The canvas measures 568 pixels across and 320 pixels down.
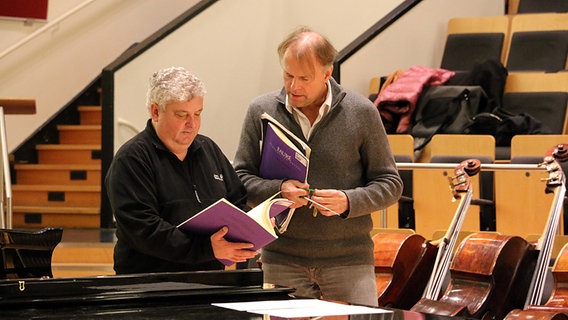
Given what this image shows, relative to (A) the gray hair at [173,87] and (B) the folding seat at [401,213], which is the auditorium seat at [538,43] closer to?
(B) the folding seat at [401,213]

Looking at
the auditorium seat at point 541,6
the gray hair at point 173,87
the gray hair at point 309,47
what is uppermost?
the auditorium seat at point 541,6

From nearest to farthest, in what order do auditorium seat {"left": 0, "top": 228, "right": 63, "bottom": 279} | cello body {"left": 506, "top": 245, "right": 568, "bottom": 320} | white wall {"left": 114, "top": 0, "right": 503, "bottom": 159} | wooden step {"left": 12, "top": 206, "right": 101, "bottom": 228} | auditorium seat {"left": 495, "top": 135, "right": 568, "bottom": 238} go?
auditorium seat {"left": 0, "top": 228, "right": 63, "bottom": 279}
cello body {"left": 506, "top": 245, "right": 568, "bottom": 320}
auditorium seat {"left": 495, "top": 135, "right": 568, "bottom": 238}
white wall {"left": 114, "top": 0, "right": 503, "bottom": 159}
wooden step {"left": 12, "top": 206, "right": 101, "bottom": 228}

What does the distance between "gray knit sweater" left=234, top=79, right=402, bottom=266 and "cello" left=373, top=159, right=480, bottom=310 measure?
1.29m

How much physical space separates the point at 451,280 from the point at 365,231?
133 cm

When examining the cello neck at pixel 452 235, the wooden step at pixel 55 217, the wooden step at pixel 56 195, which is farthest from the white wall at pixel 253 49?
the cello neck at pixel 452 235

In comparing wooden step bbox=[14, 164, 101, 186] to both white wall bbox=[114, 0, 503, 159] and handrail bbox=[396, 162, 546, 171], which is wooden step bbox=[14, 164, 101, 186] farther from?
handrail bbox=[396, 162, 546, 171]

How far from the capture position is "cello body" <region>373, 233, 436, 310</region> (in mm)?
4109

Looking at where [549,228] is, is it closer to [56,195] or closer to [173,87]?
[173,87]

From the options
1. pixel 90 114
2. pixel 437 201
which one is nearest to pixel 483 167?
pixel 437 201

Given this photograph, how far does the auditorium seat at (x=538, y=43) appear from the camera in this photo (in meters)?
6.99

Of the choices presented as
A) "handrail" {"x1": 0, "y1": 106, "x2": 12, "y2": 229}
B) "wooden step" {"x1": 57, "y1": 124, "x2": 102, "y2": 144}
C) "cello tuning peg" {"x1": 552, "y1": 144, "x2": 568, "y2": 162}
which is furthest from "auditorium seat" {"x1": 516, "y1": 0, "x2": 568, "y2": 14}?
"handrail" {"x1": 0, "y1": 106, "x2": 12, "y2": 229}

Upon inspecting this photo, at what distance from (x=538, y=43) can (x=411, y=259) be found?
339 centimetres

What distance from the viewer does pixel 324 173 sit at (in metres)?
2.81

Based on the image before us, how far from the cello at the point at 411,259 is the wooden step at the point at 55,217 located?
378 centimetres
